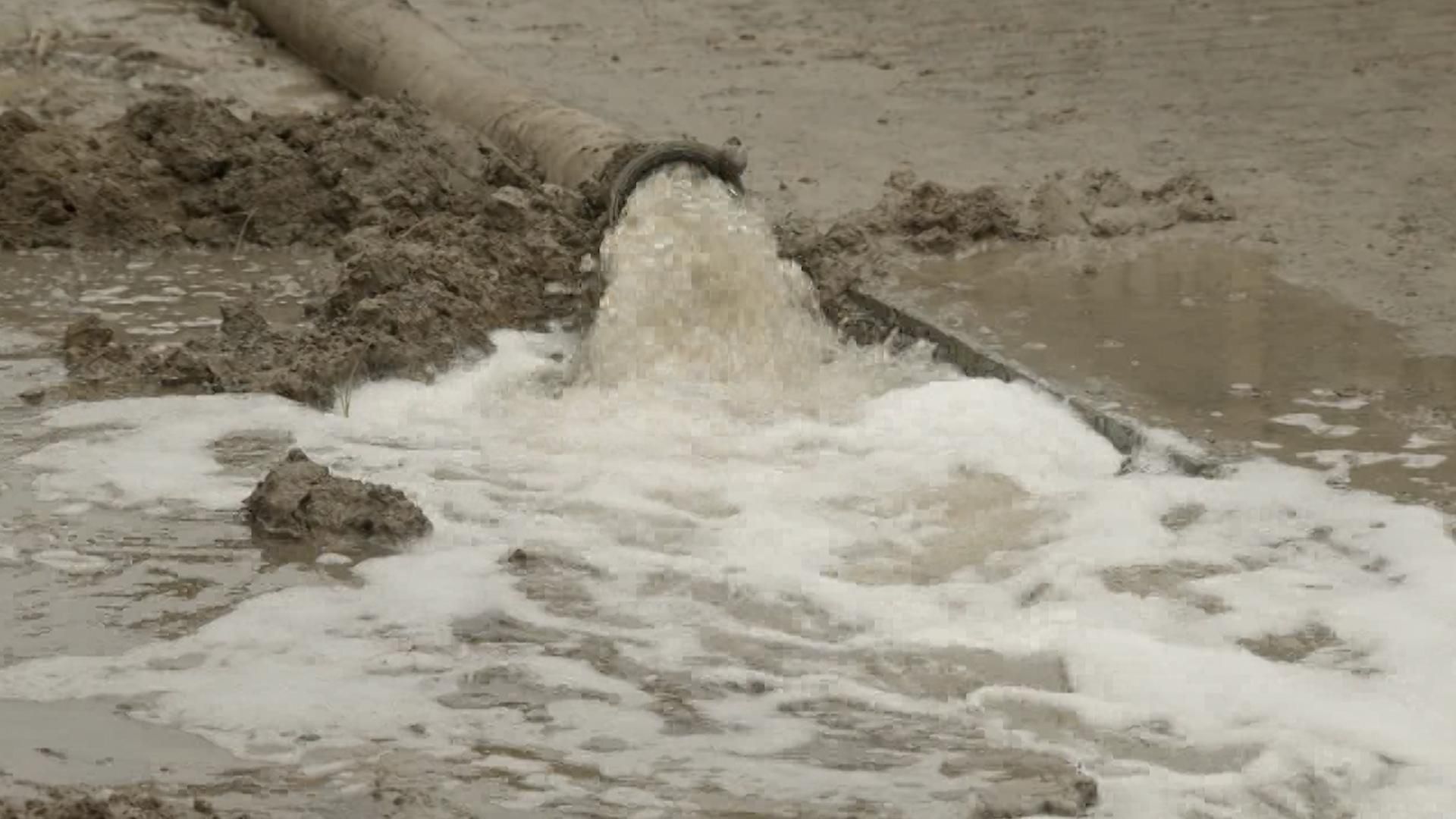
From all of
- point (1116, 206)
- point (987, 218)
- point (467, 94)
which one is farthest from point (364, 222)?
point (1116, 206)

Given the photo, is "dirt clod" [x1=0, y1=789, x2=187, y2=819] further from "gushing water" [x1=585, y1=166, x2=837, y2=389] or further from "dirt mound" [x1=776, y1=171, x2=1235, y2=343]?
"dirt mound" [x1=776, y1=171, x2=1235, y2=343]

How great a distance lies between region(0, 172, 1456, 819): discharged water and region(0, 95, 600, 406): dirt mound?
0.71 feet

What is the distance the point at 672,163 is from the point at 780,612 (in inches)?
120

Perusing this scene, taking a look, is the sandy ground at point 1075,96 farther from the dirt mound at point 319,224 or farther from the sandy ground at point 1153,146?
the dirt mound at point 319,224

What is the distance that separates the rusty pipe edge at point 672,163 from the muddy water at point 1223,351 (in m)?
0.76

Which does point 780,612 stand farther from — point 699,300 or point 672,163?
point 672,163

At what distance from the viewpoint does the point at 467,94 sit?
10258mm

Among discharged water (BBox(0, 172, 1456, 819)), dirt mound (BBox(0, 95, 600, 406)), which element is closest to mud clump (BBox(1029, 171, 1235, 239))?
discharged water (BBox(0, 172, 1456, 819))

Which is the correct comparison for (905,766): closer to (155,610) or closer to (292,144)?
(155,610)

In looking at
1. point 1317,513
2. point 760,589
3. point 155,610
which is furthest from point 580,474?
point 1317,513

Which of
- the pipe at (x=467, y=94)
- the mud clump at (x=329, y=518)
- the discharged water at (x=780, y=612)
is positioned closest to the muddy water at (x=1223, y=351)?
the discharged water at (x=780, y=612)

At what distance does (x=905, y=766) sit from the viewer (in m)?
4.70

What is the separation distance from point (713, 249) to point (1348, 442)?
7.97 feet

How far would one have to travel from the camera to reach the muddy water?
6.52m
